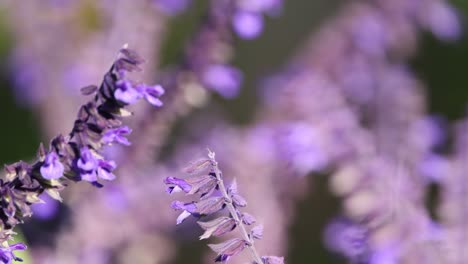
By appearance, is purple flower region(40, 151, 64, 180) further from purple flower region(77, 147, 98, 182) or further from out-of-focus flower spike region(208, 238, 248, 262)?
out-of-focus flower spike region(208, 238, 248, 262)

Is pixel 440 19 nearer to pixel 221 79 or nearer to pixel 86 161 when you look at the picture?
pixel 221 79

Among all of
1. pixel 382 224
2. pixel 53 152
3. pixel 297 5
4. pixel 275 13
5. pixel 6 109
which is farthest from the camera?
pixel 297 5

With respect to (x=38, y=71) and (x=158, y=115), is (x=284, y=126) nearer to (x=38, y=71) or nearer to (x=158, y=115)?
(x=158, y=115)

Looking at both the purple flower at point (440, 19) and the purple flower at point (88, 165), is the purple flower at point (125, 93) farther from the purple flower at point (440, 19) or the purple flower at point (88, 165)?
the purple flower at point (440, 19)

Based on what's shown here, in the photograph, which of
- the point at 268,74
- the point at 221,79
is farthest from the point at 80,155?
the point at 268,74

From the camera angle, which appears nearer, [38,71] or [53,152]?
[53,152]

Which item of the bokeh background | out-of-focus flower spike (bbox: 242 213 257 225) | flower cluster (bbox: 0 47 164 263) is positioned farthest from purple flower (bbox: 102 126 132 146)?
the bokeh background

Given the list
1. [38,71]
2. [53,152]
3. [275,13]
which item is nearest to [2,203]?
[53,152]
